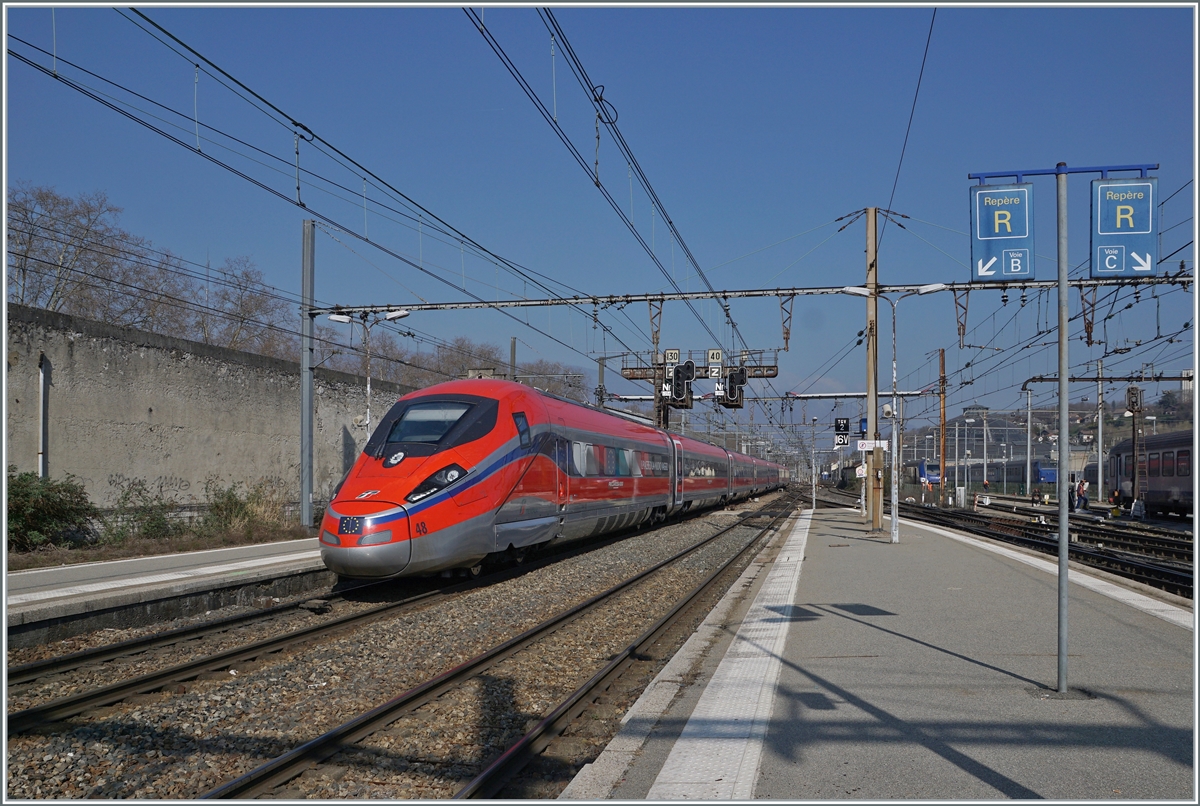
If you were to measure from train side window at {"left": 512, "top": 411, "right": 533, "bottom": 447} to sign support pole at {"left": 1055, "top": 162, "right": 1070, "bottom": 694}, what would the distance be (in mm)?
8997

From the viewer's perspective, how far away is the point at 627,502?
21906 mm

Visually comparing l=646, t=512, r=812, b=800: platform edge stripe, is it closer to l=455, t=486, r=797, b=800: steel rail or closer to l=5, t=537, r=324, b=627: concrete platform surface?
l=455, t=486, r=797, b=800: steel rail

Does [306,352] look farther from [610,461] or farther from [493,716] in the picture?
[493,716]

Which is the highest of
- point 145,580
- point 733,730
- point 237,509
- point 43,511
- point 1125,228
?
point 1125,228

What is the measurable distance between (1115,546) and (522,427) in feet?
59.8

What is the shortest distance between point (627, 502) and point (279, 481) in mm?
10165

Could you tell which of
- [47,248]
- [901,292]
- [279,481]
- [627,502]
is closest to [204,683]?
[627,502]

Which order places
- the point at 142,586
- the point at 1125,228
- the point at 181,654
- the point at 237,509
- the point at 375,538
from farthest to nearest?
the point at 237,509 → the point at 1125,228 → the point at 142,586 → the point at 375,538 → the point at 181,654

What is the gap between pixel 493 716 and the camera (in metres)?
6.95

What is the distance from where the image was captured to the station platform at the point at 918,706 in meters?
4.87

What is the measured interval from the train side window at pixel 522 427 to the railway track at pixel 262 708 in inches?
124

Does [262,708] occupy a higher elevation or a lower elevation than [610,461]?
lower

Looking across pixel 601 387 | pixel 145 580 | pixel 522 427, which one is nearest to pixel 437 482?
pixel 522 427

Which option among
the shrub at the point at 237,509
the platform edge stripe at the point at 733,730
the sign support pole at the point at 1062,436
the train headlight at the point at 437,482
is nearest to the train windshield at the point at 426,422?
the train headlight at the point at 437,482
